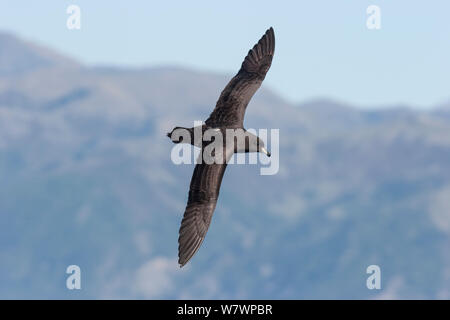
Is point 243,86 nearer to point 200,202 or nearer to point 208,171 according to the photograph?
point 208,171

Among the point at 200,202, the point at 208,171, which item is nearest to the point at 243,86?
the point at 208,171

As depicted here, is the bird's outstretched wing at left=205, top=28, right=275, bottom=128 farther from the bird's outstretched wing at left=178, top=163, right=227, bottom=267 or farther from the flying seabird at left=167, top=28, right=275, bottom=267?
the bird's outstretched wing at left=178, top=163, right=227, bottom=267

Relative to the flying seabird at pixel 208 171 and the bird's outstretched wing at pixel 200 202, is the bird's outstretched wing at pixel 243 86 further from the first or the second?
the bird's outstretched wing at pixel 200 202

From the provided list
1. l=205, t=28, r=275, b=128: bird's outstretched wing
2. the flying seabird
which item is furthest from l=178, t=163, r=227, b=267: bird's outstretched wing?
l=205, t=28, r=275, b=128: bird's outstretched wing

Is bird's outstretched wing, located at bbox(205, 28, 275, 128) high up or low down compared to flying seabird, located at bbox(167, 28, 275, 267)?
up
